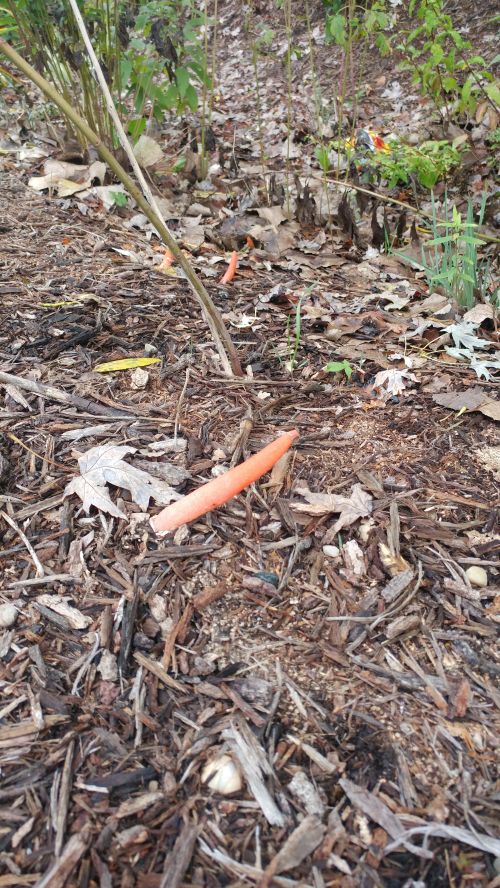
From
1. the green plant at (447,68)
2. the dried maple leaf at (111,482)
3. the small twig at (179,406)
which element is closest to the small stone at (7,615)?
the dried maple leaf at (111,482)

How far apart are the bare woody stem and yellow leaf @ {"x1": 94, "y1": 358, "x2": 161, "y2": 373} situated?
0.92 feet

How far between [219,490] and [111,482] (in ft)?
1.00

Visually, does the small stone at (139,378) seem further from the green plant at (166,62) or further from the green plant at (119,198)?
the green plant at (166,62)

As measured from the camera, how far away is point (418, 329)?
2494 millimetres

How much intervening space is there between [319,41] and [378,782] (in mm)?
7845

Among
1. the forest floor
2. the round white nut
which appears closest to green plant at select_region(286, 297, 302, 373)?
the forest floor

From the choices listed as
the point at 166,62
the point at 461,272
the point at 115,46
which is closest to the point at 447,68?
the point at 166,62

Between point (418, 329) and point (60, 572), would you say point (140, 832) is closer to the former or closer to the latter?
point (60, 572)

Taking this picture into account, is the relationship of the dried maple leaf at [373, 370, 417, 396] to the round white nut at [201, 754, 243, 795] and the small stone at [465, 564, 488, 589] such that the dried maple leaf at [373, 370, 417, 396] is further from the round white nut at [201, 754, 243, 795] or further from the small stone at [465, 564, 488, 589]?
the round white nut at [201, 754, 243, 795]

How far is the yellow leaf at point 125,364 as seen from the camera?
7.14 ft

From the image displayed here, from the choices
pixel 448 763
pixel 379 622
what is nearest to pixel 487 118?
pixel 379 622

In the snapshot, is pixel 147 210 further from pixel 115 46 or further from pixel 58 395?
pixel 115 46

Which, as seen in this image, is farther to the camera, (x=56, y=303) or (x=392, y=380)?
(x=56, y=303)

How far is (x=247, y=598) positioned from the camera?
4.85 feet
